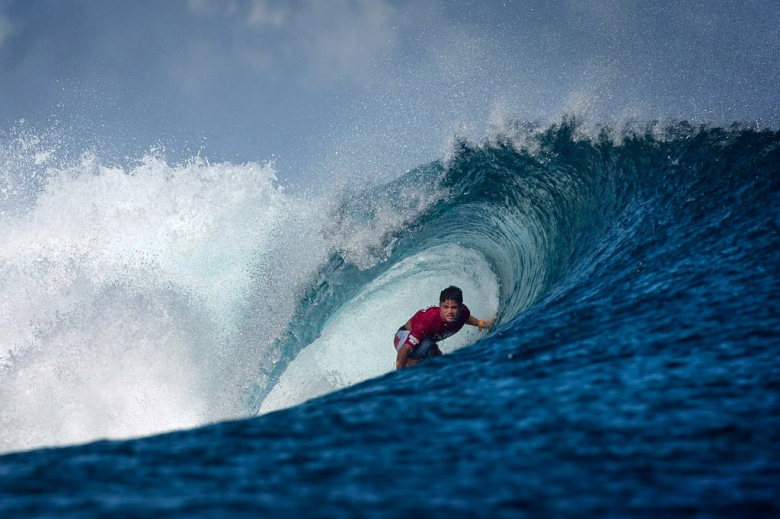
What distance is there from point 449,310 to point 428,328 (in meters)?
0.31

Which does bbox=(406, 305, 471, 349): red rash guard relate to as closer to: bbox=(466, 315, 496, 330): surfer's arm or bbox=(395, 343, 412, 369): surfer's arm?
bbox=(395, 343, 412, 369): surfer's arm

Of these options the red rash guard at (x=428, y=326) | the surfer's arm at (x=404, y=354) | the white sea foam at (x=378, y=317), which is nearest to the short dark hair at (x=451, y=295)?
the red rash guard at (x=428, y=326)

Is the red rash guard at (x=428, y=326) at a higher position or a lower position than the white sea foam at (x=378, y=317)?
lower

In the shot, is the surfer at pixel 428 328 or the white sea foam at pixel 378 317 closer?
the surfer at pixel 428 328

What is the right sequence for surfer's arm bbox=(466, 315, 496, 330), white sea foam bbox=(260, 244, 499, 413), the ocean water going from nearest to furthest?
1. the ocean water
2. surfer's arm bbox=(466, 315, 496, 330)
3. white sea foam bbox=(260, 244, 499, 413)

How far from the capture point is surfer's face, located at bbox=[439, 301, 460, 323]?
681 centimetres

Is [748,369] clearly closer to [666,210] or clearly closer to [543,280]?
[666,210]

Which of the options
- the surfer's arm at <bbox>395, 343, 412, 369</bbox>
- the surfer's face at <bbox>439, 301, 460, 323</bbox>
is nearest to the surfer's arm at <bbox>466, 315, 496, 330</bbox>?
the surfer's face at <bbox>439, 301, 460, 323</bbox>

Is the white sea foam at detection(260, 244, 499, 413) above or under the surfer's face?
above

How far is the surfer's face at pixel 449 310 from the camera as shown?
268 inches

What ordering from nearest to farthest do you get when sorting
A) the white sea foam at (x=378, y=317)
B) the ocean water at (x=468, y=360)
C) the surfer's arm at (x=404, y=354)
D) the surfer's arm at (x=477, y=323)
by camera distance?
the ocean water at (x=468, y=360)
the surfer's arm at (x=404, y=354)
the surfer's arm at (x=477, y=323)
the white sea foam at (x=378, y=317)

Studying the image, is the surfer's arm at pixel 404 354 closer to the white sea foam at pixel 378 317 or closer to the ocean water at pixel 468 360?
the ocean water at pixel 468 360

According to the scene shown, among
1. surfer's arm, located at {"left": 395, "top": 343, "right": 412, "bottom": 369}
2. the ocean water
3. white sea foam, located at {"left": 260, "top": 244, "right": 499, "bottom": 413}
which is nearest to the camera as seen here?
the ocean water

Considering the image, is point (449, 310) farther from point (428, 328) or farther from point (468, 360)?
point (468, 360)
